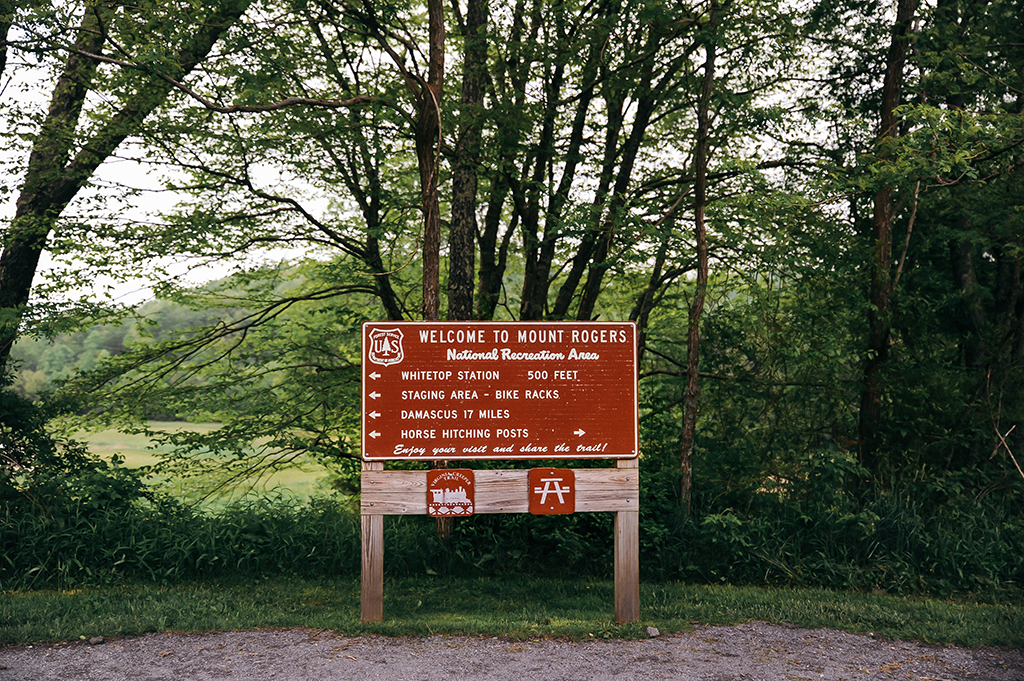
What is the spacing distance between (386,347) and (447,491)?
1.36 metres

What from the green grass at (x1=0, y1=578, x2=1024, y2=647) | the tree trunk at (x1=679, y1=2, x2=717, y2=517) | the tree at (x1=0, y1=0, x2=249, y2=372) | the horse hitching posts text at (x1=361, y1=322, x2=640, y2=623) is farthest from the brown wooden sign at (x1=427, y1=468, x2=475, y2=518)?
the tree at (x1=0, y1=0, x2=249, y2=372)

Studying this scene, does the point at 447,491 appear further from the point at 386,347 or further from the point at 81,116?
the point at 81,116

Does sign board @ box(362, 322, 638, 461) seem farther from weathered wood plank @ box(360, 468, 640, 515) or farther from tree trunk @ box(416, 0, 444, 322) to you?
tree trunk @ box(416, 0, 444, 322)

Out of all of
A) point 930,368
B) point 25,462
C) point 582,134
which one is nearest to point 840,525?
point 930,368

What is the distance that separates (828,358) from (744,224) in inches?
79.4

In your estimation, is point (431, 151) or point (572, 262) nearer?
point (431, 151)

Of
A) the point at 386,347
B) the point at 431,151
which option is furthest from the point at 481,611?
the point at 431,151

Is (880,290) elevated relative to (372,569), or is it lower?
elevated

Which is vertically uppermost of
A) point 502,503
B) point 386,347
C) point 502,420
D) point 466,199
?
point 466,199

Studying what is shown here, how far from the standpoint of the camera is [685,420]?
28.6ft

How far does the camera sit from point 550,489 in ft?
20.9

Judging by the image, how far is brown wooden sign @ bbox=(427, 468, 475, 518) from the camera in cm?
628

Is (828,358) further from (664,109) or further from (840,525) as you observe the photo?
(664,109)

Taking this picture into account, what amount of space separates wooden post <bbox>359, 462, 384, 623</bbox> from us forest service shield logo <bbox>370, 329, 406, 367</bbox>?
90cm
